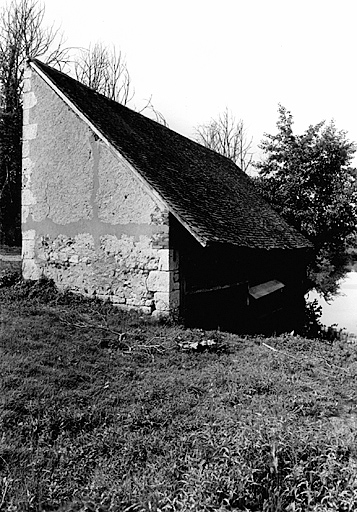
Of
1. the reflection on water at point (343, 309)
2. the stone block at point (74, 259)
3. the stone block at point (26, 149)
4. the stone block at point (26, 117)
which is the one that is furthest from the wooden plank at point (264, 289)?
the stone block at point (26, 117)

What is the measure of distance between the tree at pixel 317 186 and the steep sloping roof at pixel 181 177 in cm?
373

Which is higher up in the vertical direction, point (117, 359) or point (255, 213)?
point (255, 213)

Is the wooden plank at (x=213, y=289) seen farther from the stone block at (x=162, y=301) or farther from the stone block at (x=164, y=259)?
the stone block at (x=164, y=259)

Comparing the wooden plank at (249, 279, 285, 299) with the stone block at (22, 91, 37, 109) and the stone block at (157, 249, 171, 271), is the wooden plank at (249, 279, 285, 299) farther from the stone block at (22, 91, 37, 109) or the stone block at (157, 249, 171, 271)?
the stone block at (22, 91, 37, 109)

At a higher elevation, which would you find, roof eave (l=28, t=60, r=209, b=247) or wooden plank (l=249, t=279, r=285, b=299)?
roof eave (l=28, t=60, r=209, b=247)

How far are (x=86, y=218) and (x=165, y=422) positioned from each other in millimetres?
5674

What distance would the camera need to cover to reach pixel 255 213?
13.7 meters

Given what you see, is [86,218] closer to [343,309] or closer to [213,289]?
[213,289]

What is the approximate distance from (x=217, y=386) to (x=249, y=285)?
6.02 metres

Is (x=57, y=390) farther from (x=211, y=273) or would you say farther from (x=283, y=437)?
(x=211, y=273)

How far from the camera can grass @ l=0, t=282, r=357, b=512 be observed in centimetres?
319

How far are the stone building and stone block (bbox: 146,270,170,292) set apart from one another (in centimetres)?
2

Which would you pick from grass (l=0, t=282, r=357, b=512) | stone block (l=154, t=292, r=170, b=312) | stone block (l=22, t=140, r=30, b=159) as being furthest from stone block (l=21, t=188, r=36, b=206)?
stone block (l=154, t=292, r=170, b=312)

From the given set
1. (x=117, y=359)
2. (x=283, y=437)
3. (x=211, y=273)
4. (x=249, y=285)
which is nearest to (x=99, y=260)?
(x=211, y=273)
